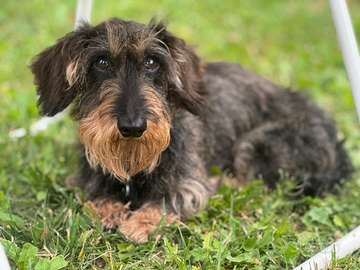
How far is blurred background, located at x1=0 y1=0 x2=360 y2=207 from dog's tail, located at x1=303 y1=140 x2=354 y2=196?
38 centimetres

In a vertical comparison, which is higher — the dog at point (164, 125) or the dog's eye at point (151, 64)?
the dog's eye at point (151, 64)

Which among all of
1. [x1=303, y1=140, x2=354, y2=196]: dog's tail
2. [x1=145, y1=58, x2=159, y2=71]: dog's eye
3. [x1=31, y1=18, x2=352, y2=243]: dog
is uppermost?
[x1=145, y1=58, x2=159, y2=71]: dog's eye

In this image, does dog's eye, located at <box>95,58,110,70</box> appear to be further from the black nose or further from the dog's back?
the dog's back

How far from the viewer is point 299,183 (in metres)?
3.63

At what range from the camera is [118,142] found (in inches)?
96.9

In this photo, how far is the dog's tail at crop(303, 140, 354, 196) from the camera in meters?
3.54

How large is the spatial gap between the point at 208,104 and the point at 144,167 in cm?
123

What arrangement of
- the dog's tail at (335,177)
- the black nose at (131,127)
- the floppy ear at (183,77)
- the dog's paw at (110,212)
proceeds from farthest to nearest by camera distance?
1. the dog's tail at (335,177)
2. the dog's paw at (110,212)
3. the floppy ear at (183,77)
4. the black nose at (131,127)

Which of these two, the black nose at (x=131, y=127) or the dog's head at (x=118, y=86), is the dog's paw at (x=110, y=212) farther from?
the black nose at (x=131, y=127)

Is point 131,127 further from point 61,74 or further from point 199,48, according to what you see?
point 199,48

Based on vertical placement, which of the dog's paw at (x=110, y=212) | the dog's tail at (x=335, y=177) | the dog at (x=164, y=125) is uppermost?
the dog at (x=164, y=125)

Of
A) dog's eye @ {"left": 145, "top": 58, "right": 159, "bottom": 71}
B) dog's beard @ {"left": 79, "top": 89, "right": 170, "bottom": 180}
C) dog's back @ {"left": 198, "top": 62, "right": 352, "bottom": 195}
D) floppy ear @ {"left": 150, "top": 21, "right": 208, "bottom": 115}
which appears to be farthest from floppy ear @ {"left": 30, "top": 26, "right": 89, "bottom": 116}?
dog's back @ {"left": 198, "top": 62, "right": 352, "bottom": 195}

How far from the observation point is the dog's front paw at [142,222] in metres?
2.82

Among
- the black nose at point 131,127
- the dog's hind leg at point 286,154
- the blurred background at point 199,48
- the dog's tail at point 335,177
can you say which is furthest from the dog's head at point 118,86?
the dog's tail at point 335,177
